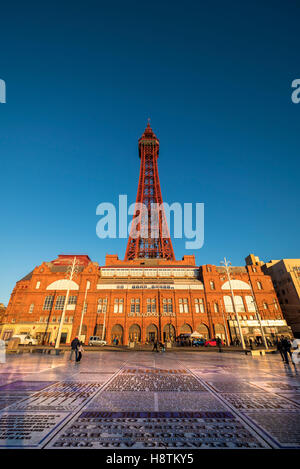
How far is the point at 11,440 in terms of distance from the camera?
114 inches

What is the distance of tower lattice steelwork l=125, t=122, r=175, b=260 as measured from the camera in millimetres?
50188

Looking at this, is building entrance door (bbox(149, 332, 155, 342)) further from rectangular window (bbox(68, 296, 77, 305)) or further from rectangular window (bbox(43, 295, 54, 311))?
rectangular window (bbox(43, 295, 54, 311))

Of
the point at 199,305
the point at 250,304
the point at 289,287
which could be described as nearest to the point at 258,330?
the point at 250,304

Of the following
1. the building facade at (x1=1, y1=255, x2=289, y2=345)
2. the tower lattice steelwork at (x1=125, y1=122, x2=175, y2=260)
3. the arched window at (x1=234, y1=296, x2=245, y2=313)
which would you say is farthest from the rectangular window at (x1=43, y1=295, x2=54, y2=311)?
the arched window at (x1=234, y1=296, x2=245, y2=313)

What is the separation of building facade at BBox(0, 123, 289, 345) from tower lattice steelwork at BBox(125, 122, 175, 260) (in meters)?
5.46

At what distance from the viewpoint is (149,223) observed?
5747 centimetres

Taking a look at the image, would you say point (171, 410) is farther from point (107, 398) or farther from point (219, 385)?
point (219, 385)

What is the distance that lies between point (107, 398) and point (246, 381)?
15.7 ft

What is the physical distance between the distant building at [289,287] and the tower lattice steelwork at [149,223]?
2446 cm

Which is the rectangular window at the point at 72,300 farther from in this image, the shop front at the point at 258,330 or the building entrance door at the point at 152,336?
the shop front at the point at 258,330

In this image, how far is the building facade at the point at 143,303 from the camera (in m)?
35.0

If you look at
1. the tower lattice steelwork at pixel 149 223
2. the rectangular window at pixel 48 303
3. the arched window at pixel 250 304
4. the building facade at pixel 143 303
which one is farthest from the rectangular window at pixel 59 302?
the arched window at pixel 250 304

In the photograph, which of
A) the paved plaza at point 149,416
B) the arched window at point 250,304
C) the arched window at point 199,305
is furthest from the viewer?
the arched window at point 250,304
